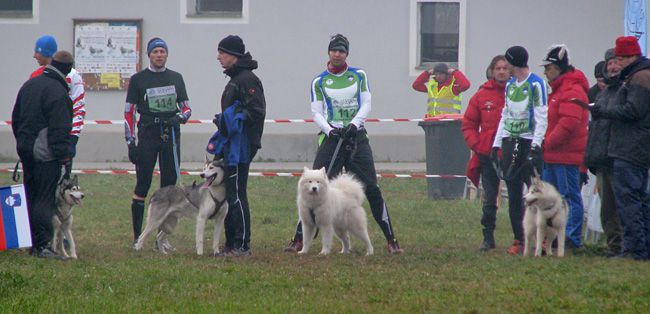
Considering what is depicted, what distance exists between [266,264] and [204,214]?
117cm

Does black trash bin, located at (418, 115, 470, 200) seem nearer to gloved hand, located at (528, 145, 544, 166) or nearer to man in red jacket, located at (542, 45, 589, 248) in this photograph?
man in red jacket, located at (542, 45, 589, 248)

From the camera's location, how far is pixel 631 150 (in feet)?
30.9

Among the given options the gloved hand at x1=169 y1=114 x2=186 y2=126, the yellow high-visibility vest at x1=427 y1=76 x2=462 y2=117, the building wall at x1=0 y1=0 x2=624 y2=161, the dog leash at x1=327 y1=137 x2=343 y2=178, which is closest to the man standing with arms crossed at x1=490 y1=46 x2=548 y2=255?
the dog leash at x1=327 y1=137 x2=343 y2=178

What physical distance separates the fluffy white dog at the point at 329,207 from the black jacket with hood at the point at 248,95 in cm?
61

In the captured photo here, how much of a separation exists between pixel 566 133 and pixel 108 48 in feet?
46.0

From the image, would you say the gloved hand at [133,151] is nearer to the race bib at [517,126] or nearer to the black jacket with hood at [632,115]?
the race bib at [517,126]

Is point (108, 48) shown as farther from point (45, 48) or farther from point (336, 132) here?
point (336, 132)

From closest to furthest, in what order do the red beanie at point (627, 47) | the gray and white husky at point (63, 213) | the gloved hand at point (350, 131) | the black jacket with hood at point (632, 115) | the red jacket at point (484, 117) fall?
the black jacket with hood at point (632, 115), the red beanie at point (627, 47), the gray and white husky at point (63, 213), the gloved hand at point (350, 131), the red jacket at point (484, 117)

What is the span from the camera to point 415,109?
2269 cm

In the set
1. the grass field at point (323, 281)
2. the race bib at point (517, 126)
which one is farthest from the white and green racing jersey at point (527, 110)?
the grass field at point (323, 281)

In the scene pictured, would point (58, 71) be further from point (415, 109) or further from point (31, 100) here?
point (415, 109)

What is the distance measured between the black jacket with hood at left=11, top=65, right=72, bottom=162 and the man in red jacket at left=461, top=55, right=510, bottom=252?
3.77 metres

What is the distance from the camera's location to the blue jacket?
33.0 ft

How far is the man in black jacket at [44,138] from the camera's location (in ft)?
32.4
